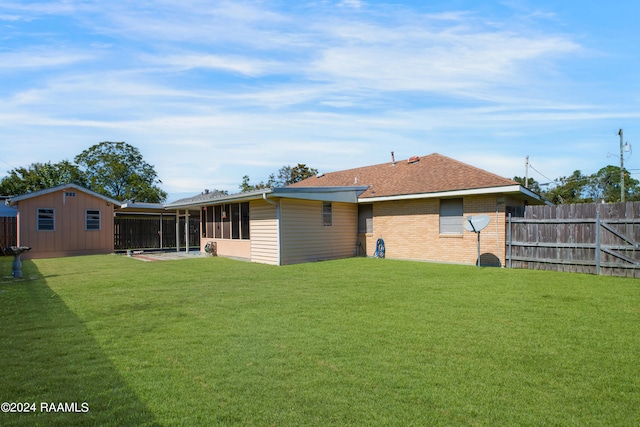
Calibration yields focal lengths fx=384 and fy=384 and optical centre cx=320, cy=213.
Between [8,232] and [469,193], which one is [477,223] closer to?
[469,193]

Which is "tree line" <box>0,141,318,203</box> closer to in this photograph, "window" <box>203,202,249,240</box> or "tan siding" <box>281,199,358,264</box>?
"window" <box>203,202,249,240</box>

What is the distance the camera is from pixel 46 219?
677 inches

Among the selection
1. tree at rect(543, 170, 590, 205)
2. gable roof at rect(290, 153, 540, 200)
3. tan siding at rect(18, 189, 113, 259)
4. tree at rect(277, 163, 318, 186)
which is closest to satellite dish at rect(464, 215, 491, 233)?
gable roof at rect(290, 153, 540, 200)

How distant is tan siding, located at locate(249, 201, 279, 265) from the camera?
43.4 feet

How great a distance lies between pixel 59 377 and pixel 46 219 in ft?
55.8

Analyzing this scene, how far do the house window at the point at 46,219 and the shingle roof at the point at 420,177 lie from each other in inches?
516

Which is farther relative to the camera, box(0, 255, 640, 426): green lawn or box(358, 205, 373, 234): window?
box(358, 205, 373, 234): window

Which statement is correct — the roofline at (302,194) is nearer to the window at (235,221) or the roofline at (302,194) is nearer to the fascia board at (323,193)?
Result: the fascia board at (323,193)

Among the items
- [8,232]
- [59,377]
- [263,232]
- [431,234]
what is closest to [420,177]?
[431,234]

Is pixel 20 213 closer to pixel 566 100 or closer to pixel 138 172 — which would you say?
pixel 566 100

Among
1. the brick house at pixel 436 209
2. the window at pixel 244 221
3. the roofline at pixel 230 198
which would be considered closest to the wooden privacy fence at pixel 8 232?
the roofline at pixel 230 198

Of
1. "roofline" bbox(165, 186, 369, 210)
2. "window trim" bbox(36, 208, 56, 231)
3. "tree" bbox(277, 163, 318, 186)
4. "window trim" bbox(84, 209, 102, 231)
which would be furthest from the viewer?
"tree" bbox(277, 163, 318, 186)

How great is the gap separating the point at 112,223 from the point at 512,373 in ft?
65.0

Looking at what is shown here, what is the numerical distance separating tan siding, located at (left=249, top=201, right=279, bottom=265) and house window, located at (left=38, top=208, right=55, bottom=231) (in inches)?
390
